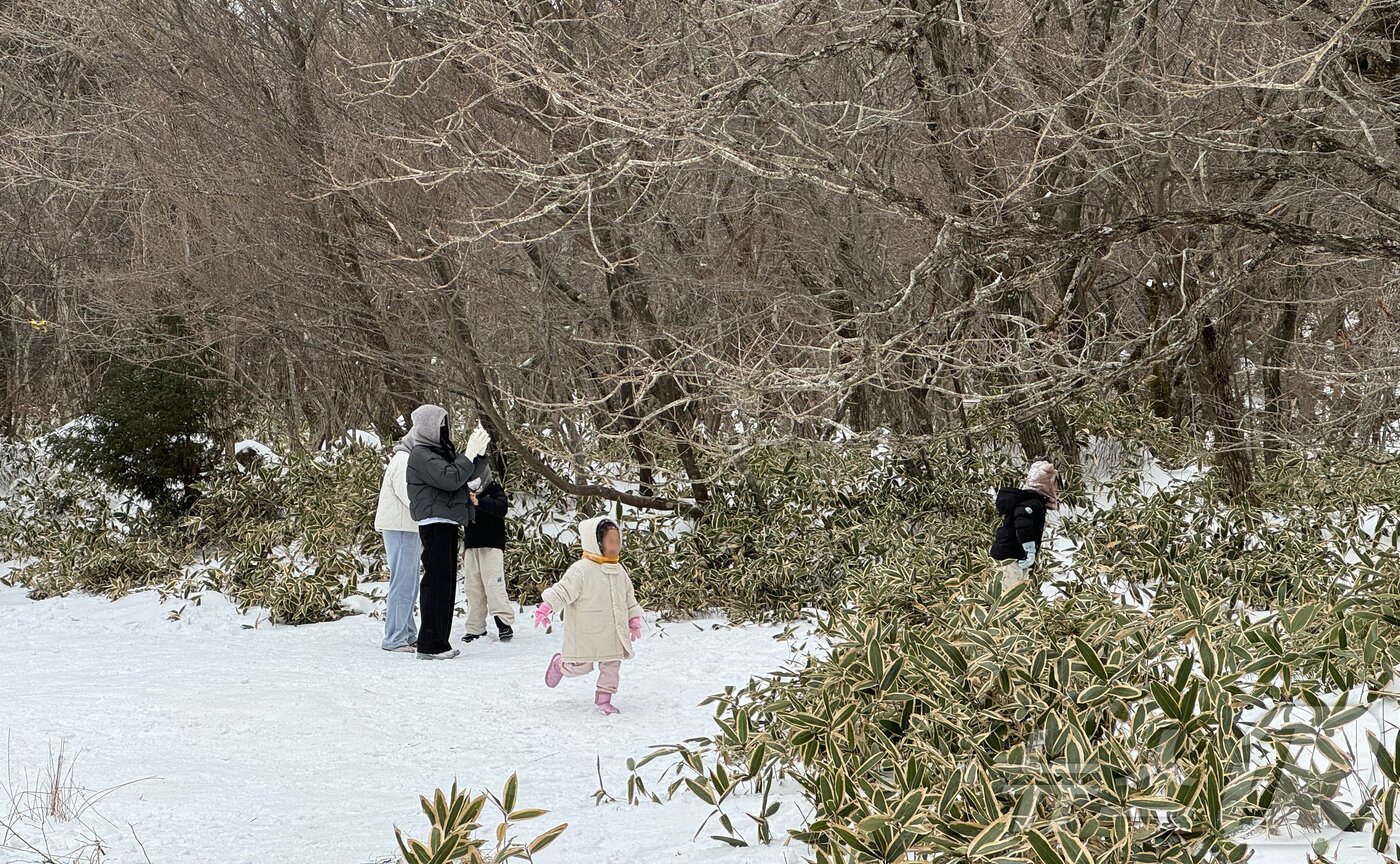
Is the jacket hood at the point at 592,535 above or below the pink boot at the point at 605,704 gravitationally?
above

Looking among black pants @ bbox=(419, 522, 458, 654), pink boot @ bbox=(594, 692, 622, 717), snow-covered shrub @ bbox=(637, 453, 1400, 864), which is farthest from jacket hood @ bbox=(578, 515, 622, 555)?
black pants @ bbox=(419, 522, 458, 654)

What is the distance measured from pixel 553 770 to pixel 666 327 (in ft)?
18.1

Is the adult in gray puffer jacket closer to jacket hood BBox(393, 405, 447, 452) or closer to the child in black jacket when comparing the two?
jacket hood BBox(393, 405, 447, 452)

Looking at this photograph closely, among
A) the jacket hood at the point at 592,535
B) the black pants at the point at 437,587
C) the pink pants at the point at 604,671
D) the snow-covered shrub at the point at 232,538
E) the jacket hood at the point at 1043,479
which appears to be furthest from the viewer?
the snow-covered shrub at the point at 232,538

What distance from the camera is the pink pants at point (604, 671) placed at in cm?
645

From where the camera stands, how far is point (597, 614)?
6559 mm

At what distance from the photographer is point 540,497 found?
11.4 metres

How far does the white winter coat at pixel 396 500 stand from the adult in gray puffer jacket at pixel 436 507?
4.9 inches

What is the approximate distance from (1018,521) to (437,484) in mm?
3669

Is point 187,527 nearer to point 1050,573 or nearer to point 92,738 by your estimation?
point 92,738

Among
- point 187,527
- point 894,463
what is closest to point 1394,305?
point 894,463

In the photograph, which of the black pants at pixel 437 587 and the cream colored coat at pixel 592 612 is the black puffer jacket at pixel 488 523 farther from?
the cream colored coat at pixel 592 612

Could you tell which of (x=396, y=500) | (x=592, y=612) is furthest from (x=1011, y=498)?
(x=396, y=500)

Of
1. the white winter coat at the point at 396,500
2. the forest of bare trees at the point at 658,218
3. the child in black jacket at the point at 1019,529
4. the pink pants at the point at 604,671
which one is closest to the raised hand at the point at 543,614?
the pink pants at the point at 604,671
